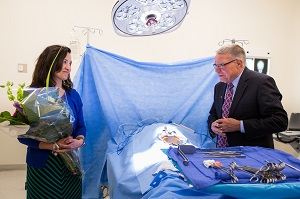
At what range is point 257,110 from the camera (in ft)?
5.16

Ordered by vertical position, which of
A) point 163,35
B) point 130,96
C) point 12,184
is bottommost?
point 12,184

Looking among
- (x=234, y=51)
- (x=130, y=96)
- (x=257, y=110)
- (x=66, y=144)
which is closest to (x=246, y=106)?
(x=257, y=110)

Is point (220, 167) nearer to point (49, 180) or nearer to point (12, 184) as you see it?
point (49, 180)

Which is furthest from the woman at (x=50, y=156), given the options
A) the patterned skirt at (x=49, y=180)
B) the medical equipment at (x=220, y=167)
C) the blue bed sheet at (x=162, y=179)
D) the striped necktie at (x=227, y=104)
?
the striped necktie at (x=227, y=104)

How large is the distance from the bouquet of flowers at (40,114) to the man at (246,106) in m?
0.87

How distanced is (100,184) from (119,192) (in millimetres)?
834

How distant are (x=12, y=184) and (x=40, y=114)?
89.6 inches

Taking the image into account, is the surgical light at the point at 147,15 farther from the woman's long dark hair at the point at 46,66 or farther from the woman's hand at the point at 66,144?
the woman's hand at the point at 66,144

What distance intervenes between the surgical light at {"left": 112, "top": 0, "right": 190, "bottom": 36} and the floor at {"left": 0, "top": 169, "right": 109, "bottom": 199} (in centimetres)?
187

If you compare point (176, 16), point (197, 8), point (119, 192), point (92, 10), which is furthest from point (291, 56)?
point (119, 192)

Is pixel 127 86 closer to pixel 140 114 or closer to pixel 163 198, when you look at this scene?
pixel 140 114

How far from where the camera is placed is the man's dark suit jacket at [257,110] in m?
1.49

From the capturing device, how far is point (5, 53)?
333cm

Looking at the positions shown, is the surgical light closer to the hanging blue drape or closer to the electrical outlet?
the hanging blue drape
